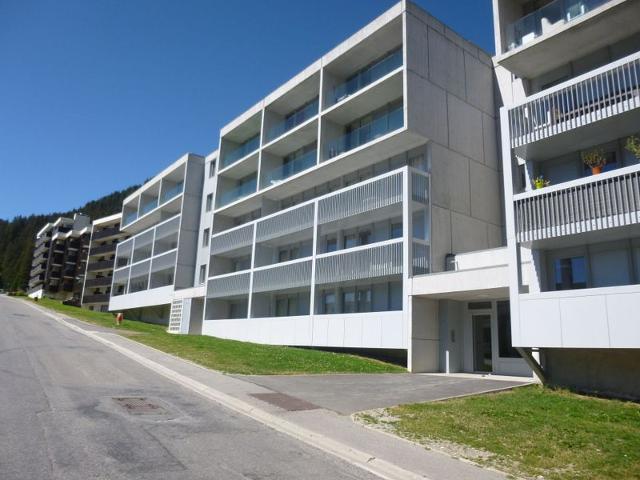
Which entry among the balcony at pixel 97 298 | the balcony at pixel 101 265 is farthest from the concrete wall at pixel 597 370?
the balcony at pixel 97 298

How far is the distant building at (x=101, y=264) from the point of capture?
249 ft

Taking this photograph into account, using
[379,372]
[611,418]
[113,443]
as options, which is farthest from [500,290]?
[113,443]

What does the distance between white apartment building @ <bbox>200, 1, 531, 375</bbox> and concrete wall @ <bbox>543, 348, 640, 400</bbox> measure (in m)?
3.06

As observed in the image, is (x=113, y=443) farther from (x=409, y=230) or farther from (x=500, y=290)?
(x=409, y=230)

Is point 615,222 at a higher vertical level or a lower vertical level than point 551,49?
lower

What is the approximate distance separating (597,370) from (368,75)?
61.2 feet

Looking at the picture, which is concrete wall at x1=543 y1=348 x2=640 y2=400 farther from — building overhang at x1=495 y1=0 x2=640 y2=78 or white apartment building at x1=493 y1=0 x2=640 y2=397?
building overhang at x1=495 y1=0 x2=640 y2=78

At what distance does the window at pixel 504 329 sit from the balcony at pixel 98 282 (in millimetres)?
65476

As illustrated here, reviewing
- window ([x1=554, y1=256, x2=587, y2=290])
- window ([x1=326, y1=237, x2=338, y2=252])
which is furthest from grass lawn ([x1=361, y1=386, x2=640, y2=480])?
window ([x1=326, y1=237, x2=338, y2=252])

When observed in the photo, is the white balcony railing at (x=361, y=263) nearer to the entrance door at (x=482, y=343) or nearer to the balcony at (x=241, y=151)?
the entrance door at (x=482, y=343)

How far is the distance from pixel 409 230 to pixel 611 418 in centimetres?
1220

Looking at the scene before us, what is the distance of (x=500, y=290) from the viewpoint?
18188 mm

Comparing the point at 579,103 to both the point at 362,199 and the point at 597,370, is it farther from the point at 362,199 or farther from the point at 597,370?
the point at 362,199

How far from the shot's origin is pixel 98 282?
75188mm
